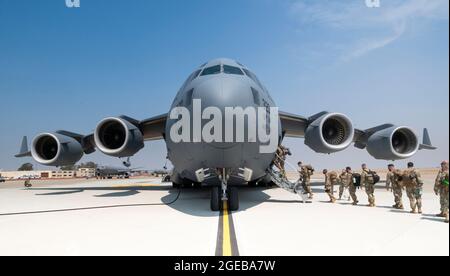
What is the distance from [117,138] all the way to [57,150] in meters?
2.77

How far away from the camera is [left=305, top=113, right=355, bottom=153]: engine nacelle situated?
32.0ft

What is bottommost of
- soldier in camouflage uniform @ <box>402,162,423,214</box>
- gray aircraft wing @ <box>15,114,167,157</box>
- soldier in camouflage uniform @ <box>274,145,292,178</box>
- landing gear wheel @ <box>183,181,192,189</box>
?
landing gear wheel @ <box>183,181,192,189</box>

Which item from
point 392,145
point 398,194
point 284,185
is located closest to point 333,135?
point 392,145

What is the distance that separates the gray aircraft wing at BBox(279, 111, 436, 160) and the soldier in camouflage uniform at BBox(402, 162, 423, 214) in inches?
115

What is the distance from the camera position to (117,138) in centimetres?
1192

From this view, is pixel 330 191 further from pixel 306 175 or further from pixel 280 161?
pixel 280 161

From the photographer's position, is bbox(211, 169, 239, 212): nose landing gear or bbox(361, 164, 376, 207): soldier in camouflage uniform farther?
bbox(361, 164, 376, 207): soldier in camouflage uniform

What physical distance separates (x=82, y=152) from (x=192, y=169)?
8541mm

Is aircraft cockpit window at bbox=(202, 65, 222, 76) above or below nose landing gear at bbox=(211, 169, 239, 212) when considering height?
above

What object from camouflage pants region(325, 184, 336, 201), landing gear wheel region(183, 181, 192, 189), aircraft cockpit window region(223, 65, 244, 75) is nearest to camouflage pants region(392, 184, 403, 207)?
camouflage pants region(325, 184, 336, 201)

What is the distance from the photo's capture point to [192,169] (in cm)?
702

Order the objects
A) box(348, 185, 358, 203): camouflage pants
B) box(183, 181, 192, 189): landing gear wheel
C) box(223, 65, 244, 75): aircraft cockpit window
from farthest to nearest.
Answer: box(183, 181, 192, 189): landing gear wheel, box(348, 185, 358, 203): camouflage pants, box(223, 65, 244, 75): aircraft cockpit window

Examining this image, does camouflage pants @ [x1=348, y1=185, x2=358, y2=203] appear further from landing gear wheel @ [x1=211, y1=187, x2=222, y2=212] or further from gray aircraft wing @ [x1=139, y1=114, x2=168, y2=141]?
gray aircraft wing @ [x1=139, y1=114, x2=168, y2=141]
